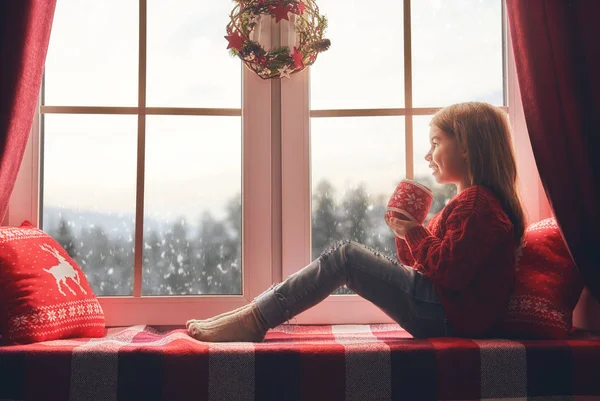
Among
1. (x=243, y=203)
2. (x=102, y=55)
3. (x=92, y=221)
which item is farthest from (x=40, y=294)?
(x=102, y=55)

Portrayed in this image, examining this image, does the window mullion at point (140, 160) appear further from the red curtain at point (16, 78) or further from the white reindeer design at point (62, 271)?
the red curtain at point (16, 78)

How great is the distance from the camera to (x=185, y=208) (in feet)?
7.32

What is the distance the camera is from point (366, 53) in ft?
7.41

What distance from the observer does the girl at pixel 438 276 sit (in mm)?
1766

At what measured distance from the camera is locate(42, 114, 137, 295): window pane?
7.22 ft

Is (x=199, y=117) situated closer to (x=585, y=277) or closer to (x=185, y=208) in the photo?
(x=185, y=208)

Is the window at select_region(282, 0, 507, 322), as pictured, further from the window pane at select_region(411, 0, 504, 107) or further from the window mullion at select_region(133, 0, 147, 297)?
the window mullion at select_region(133, 0, 147, 297)

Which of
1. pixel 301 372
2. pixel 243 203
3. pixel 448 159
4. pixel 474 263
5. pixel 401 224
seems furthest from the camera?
pixel 243 203

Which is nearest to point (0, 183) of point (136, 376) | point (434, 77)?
point (136, 376)

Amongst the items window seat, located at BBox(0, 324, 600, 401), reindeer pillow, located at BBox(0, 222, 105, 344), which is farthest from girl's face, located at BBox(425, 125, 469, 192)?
reindeer pillow, located at BBox(0, 222, 105, 344)

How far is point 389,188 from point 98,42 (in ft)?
3.80

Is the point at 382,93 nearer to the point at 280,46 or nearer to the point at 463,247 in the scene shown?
the point at 280,46

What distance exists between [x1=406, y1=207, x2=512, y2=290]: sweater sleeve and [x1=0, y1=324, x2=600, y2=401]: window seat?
0.22 m

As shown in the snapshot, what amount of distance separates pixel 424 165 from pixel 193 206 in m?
0.84
